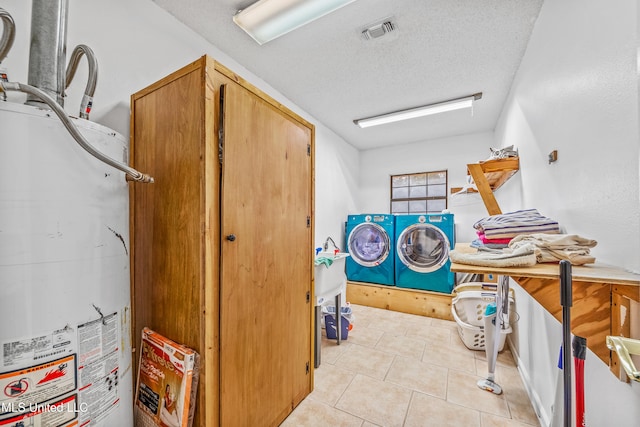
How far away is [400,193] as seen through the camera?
4539 mm

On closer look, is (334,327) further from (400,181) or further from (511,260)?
(400,181)

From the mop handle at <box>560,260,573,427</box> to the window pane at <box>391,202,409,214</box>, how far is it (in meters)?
3.86

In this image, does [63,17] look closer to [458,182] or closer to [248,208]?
[248,208]

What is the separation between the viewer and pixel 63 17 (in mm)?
1029

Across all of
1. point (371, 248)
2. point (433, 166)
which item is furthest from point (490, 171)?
point (371, 248)

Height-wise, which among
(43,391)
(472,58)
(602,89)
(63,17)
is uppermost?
(472,58)

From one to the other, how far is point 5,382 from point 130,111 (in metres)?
1.34

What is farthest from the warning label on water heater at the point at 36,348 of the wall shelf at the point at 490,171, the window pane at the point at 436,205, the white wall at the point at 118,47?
the window pane at the point at 436,205

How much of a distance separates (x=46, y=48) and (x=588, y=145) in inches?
88.7

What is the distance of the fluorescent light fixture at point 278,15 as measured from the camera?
1.50m

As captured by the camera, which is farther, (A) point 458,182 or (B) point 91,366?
(A) point 458,182

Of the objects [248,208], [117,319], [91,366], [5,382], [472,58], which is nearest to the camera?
[5,382]

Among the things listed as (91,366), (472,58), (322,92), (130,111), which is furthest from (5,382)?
(472,58)

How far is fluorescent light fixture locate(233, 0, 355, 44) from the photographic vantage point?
1.50 m
